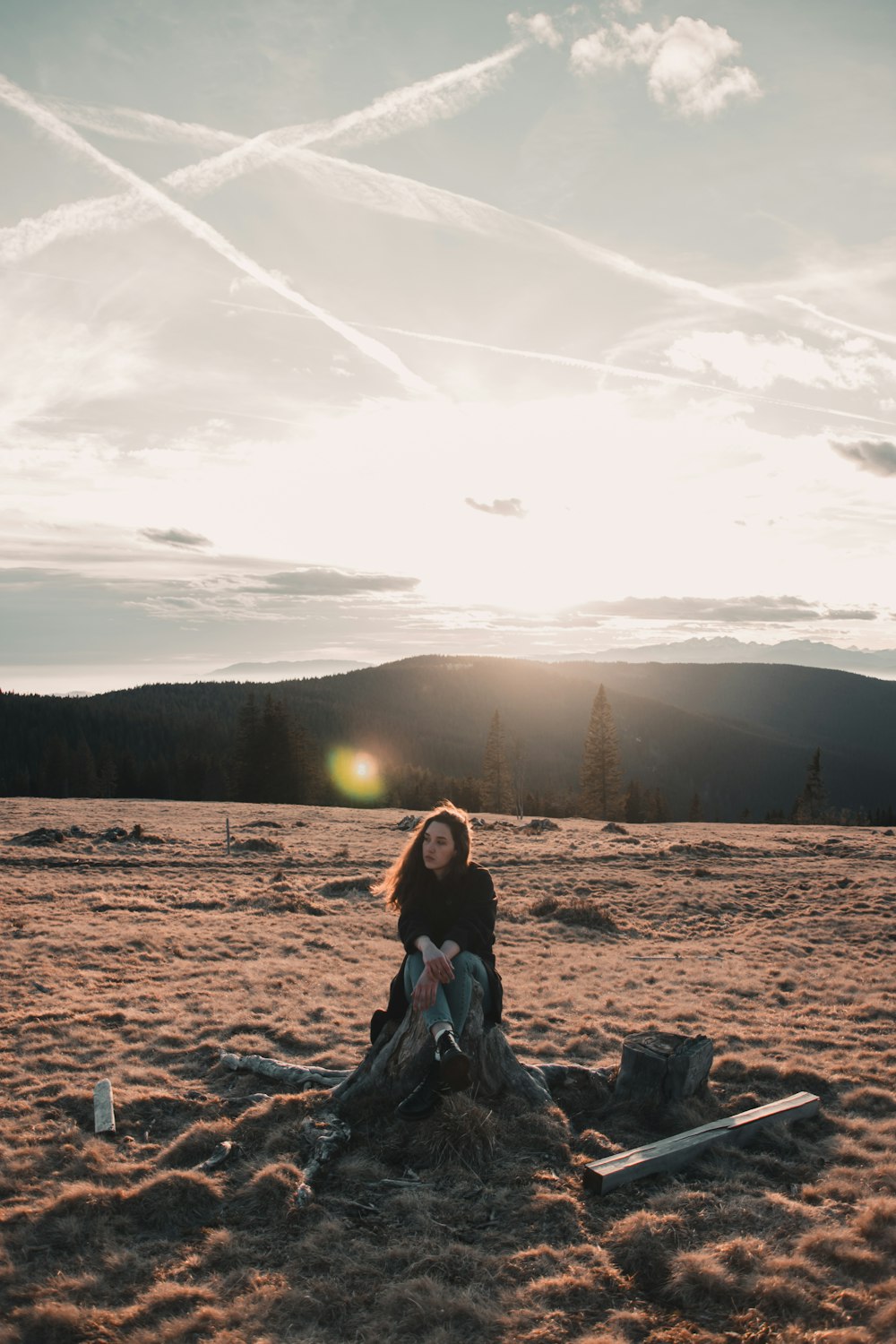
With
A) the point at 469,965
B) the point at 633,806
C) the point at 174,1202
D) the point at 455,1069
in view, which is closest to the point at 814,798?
the point at 633,806

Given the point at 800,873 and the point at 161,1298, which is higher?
the point at 161,1298

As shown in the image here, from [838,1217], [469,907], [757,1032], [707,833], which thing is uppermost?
[469,907]

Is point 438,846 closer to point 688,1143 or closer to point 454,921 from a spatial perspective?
point 454,921

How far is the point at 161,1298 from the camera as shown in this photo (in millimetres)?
4805

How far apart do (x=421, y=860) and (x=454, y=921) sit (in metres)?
0.73

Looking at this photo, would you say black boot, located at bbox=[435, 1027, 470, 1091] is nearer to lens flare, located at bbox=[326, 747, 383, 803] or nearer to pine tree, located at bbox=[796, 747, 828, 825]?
lens flare, located at bbox=[326, 747, 383, 803]

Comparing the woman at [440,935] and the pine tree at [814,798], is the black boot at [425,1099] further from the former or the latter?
the pine tree at [814,798]

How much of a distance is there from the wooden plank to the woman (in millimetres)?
1491

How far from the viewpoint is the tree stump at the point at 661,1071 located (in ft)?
24.8

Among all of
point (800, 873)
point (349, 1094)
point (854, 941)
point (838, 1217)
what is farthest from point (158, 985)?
point (800, 873)

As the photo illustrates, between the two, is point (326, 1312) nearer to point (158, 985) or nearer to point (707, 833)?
point (158, 985)

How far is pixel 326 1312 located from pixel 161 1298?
110 cm

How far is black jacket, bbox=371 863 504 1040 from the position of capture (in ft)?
23.8

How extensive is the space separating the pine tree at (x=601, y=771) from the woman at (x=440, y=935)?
65937 millimetres
